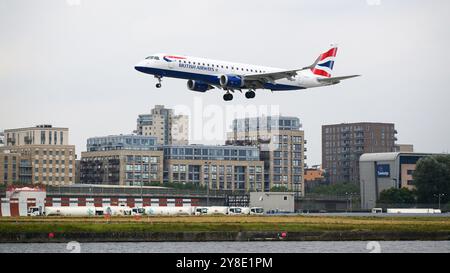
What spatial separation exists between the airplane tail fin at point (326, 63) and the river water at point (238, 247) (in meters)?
51.0

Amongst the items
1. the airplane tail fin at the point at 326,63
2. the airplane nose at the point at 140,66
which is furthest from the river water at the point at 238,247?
the airplane tail fin at the point at 326,63

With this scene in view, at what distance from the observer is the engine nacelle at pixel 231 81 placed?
388ft

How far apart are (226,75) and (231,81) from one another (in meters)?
1.02

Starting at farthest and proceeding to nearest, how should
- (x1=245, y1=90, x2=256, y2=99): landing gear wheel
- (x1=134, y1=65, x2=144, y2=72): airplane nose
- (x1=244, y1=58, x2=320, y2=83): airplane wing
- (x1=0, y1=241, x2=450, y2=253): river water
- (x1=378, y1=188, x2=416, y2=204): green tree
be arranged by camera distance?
(x1=378, y1=188, x2=416, y2=204): green tree < (x1=245, y1=90, x2=256, y2=99): landing gear wheel < (x1=244, y1=58, x2=320, y2=83): airplane wing < (x1=134, y1=65, x2=144, y2=72): airplane nose < (x1=0, y1=241, x2=450, y2=253): river water

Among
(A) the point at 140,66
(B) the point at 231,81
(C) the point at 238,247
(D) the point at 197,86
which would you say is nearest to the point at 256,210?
(D) the point at 197,86

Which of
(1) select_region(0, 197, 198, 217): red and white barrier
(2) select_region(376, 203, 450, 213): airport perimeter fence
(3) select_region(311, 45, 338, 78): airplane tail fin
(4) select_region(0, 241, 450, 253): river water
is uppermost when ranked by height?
(3) select_region(311, 45, 338, 78): airplane tail fin

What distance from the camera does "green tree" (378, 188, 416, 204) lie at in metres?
188

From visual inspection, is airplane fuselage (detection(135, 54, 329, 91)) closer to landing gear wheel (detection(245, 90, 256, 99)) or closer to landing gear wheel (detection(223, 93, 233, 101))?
landing gear wheel (detection(245, 90, 256, 99))

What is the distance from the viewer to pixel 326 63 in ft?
485

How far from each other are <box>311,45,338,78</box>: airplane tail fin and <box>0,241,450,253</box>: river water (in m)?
51.0

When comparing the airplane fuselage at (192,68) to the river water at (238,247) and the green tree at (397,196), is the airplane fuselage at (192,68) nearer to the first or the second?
the river water at (238,247)

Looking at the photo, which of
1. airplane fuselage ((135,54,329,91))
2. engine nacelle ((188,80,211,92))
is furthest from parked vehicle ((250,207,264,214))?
engine nacelle ((188,80,211,92))

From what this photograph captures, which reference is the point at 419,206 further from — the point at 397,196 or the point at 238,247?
the point at 238,247

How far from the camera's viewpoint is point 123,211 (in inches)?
5758
